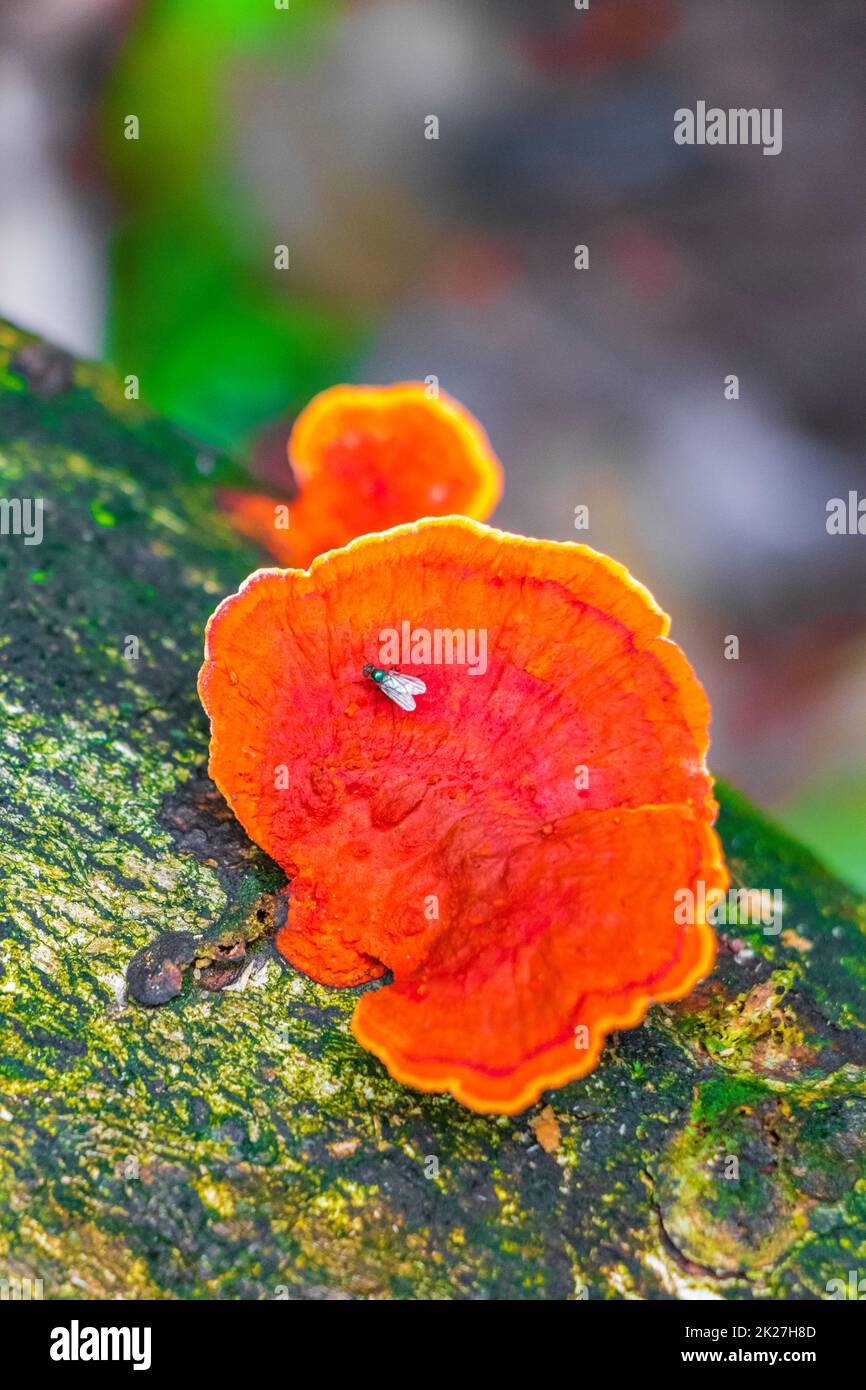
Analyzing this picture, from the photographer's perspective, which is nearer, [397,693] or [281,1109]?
[281,1109]

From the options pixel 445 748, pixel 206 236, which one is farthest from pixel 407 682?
pixel 206 236

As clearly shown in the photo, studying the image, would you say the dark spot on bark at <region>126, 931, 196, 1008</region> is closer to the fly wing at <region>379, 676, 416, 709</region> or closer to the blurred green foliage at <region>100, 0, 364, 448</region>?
the fly wing at <region>379, 676, 416, 709</region>

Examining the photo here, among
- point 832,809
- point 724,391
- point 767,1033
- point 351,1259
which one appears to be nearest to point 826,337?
point 724,391

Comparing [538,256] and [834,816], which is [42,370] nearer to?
[538,256]

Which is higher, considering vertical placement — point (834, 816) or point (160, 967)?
point (834, 816)

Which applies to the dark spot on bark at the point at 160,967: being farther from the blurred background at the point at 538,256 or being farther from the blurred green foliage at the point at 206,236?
the blurred green foliage at the point at 206,236

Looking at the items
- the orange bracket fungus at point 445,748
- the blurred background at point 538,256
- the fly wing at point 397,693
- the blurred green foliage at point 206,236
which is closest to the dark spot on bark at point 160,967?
the orange bracket fungus at point 445,748
